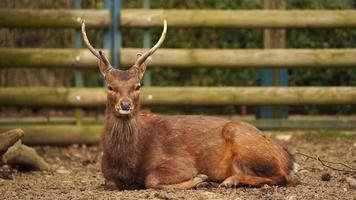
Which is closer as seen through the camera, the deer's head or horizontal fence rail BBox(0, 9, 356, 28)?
the deer's head

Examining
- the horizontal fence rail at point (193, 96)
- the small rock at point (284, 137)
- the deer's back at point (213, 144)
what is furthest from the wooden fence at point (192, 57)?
the deer's back at point (213, 144)

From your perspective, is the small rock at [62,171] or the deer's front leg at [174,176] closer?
the deer's front leg at [174,176]

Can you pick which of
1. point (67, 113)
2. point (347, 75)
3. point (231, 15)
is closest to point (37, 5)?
point (67, 113)

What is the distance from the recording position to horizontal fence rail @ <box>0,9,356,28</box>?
10219 mm

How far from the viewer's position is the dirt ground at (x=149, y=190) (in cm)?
634

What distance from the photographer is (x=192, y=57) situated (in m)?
10.4

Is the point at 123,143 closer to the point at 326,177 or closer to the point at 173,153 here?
the point at 173,153

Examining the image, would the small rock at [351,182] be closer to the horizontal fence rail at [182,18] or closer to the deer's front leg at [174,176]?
the deer's front leg at [174,176]

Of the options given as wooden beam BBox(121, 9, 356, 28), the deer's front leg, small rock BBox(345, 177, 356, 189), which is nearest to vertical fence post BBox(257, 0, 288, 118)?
wooden beam BBox(121, 9, 356, 28)

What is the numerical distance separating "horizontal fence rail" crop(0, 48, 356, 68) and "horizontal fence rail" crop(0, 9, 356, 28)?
32 centimetres

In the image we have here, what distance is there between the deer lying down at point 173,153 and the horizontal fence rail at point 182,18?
3210 mm

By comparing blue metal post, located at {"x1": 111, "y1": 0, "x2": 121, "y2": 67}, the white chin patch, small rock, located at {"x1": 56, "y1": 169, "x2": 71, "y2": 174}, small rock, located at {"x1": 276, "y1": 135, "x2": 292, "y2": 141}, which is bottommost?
small rock, located at {"x1": 56, "y1": 169, "x2": 71, "y2": 174}

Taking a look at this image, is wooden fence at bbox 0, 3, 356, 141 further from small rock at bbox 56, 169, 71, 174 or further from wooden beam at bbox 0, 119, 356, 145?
small rock at bbox 56, 169, 71, 174

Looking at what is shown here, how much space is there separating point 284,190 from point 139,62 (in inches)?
65.2
